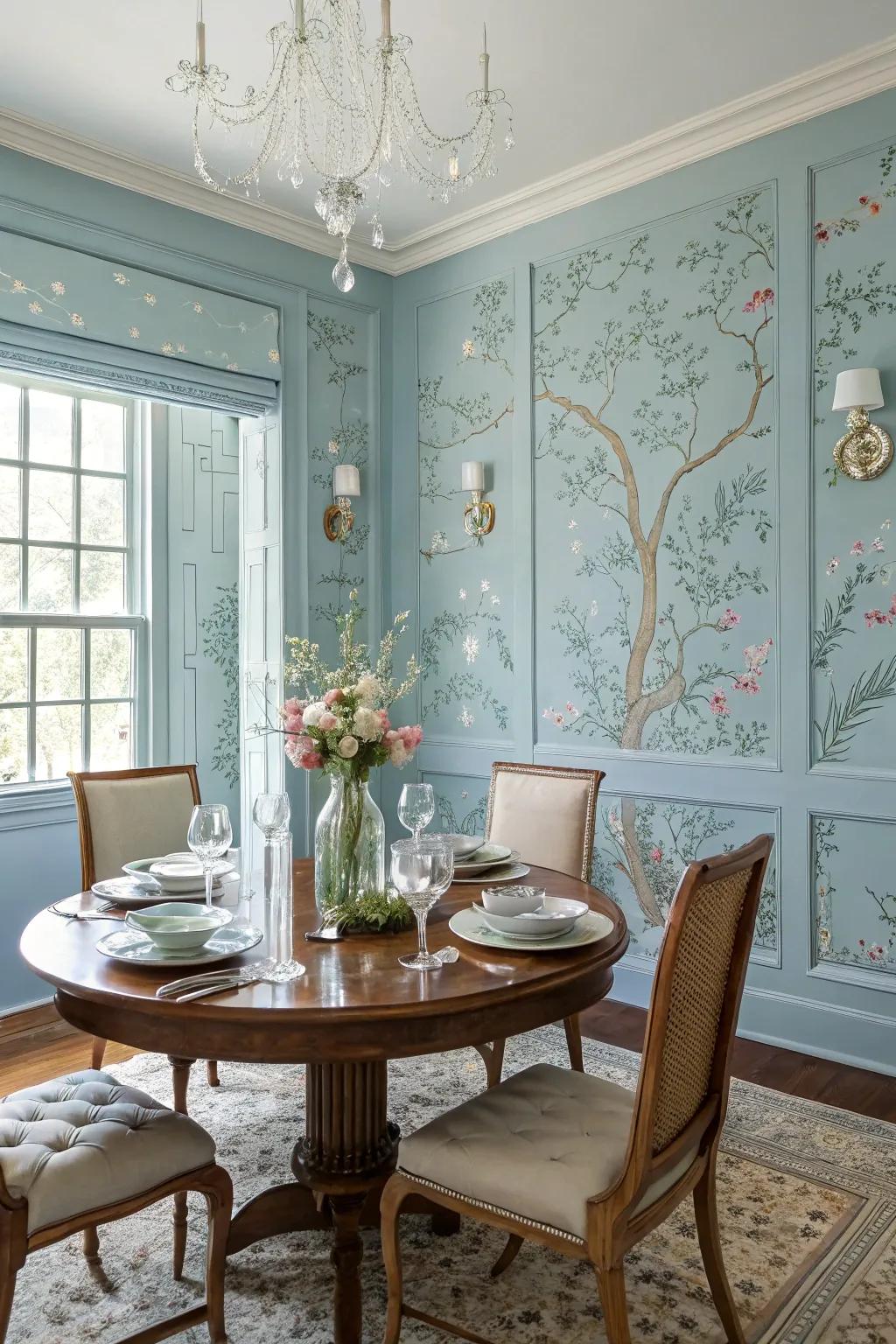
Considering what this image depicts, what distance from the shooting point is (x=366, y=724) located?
193 cm

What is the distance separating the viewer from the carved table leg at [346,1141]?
188 centimetres

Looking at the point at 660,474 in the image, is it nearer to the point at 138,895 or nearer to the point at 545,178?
the point at 545,178

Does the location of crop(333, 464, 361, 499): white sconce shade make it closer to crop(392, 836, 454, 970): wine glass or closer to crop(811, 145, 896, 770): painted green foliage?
crop(811, 145, 896, 770): painted green foliage

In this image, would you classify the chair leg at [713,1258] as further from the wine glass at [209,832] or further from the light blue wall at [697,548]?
the light blue wall at [697,548]

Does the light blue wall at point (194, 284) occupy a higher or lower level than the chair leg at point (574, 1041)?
higher

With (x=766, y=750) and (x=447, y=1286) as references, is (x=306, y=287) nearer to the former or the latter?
(x=766, y=750)

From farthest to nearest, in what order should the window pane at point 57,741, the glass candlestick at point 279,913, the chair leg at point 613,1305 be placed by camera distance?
the window pane at point 57,741 < the glass candlestick at point 279,913 < the chair leg at point 613,1305

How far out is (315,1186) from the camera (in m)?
1.89

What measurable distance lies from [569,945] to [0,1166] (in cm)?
97

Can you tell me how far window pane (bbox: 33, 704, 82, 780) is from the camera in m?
4.07

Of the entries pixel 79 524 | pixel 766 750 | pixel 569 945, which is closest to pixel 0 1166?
pixel 569 945

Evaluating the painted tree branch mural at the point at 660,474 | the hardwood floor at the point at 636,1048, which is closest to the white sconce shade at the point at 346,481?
the painted tree branch mural at the point at 660,474

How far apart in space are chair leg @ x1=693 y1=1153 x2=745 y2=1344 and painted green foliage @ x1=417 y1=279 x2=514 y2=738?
248 centimetres

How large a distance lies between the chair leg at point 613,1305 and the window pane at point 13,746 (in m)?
3.21
